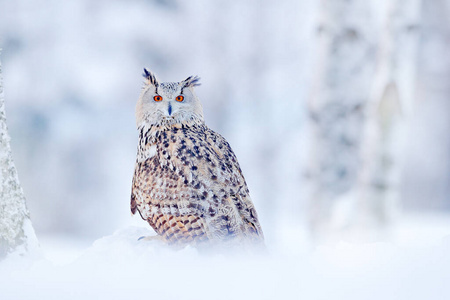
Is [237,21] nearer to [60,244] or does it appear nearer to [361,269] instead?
[60,244]

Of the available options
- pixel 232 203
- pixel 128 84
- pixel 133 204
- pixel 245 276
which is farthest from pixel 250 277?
pixel 128 84

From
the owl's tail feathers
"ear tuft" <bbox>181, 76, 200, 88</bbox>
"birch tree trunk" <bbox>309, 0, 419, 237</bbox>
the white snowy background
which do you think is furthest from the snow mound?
the white snowy background

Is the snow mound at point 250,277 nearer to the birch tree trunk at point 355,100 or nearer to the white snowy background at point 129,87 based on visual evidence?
the birch tree trunk at point 355,100

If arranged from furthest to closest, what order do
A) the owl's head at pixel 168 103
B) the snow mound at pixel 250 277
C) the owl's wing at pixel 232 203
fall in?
1. the owl's head at pixel 168 103
2. the owl's wing at pixel 232 203
3. the snow mound at pixel 250 277

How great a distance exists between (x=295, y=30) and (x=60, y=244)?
20.5 feet

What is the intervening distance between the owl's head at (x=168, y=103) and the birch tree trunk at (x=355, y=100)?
8.89 feet

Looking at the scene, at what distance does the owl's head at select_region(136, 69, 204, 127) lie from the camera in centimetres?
235

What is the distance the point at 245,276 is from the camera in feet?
5.14

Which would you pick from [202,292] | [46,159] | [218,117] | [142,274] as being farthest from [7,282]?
[46,159]

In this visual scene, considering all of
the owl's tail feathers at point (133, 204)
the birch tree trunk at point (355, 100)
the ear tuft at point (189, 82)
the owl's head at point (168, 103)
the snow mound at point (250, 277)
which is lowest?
the snow mound at point (250, 277)

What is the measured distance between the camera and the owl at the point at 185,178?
2.10 meters

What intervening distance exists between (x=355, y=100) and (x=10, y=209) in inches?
140

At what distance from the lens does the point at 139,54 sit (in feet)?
34.8

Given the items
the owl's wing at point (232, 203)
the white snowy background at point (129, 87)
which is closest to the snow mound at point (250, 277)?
the owl's wing at point (232, 203)
